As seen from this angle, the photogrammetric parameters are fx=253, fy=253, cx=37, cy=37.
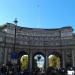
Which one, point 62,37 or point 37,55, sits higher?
point 62,37

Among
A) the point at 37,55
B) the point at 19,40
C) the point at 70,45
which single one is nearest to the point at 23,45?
the point at 19,40

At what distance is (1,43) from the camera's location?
77312mm

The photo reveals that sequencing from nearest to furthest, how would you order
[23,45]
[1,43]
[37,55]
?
[1,43], [23,45], [37,55]

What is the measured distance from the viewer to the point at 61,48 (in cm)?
8319

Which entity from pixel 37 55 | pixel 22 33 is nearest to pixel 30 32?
pixel 22 33

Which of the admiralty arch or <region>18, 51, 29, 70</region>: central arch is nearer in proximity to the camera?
the admiralty arch

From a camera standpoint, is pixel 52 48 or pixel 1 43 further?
pixel 52 48

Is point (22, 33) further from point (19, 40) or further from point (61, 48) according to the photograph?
point (61, 48)

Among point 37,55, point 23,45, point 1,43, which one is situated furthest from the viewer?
point 37,55

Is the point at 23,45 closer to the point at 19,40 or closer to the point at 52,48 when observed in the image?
the point at 19,40

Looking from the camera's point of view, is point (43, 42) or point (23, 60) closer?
point (43, 42)

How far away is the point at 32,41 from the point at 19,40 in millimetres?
4607

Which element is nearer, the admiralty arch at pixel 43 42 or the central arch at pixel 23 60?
the admiralty arch at pixel 43 42

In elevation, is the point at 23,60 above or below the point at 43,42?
below
